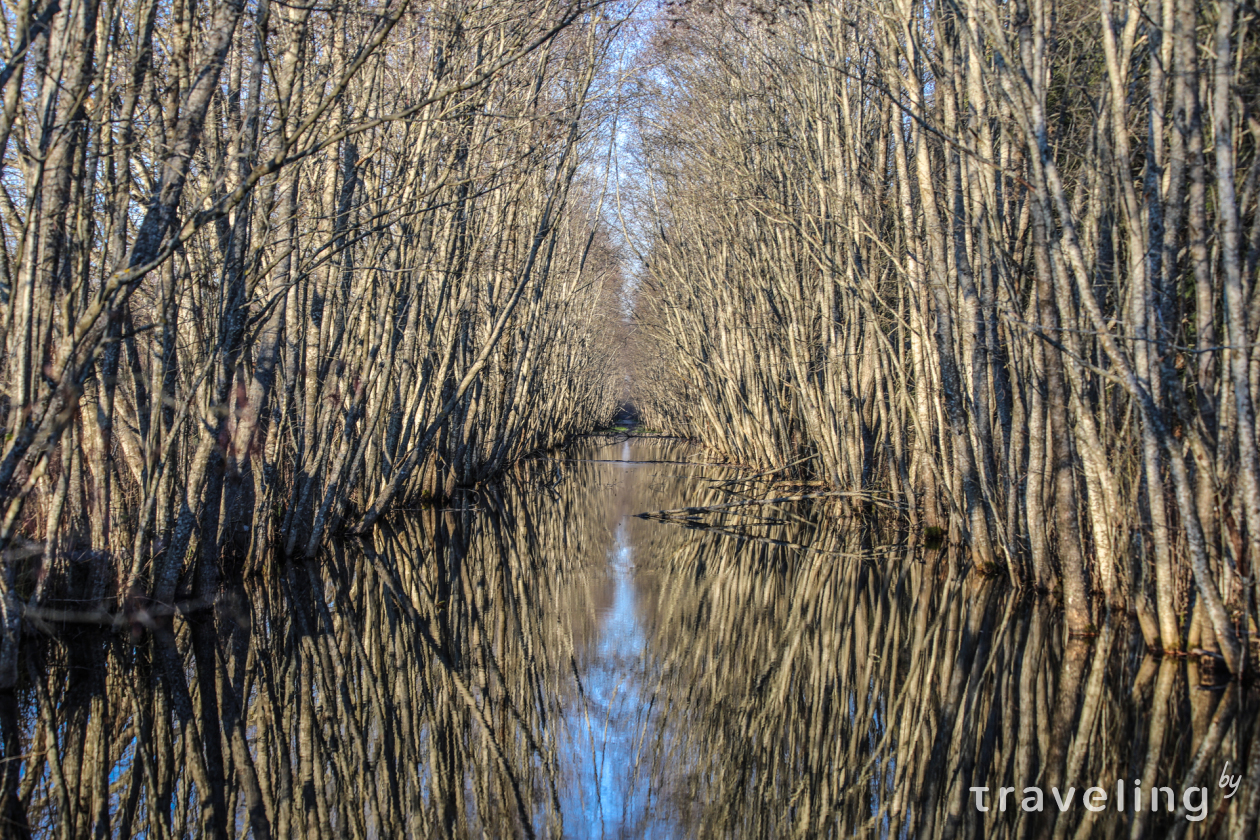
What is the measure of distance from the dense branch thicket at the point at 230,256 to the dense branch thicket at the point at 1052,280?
2934 mm

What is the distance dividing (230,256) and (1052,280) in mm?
5435

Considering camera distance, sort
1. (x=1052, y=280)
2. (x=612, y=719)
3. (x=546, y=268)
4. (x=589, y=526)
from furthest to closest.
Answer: (x=546, y=268)
(x=589, y=526)
(x=1052, y=280)
(x=612, y=719)

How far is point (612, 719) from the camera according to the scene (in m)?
4.33

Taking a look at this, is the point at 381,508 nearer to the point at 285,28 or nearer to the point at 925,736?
the point at 285,28

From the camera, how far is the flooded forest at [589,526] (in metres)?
3.63

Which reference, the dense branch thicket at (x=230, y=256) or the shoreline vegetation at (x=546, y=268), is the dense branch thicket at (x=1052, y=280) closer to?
the shoreline vegetation at (x=546, y=268)

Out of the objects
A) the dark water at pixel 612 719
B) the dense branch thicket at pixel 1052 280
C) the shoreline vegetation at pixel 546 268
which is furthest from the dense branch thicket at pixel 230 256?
the dense branch thicket at pixel 1052 280

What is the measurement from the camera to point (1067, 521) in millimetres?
5820

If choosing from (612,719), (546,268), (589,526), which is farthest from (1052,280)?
(546,268)

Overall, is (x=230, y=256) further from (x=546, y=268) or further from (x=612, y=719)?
(x=546, y=268)

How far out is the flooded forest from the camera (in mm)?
3631

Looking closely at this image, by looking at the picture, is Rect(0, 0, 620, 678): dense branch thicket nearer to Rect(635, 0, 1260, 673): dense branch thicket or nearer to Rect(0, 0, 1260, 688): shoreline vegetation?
Rect(0, 0, 1260, 688): shoreline vegetation

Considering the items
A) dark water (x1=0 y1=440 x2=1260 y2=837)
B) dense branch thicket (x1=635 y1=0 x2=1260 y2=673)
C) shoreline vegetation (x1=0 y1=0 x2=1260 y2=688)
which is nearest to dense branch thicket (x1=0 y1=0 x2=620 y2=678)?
shoreline vegetation (x1=0 y1=0 x2=1260 y2=688)

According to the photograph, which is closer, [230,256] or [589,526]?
[230,256]
